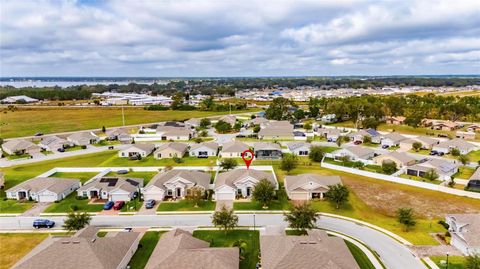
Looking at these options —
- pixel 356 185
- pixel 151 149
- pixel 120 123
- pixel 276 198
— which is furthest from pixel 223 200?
pixel 120 123

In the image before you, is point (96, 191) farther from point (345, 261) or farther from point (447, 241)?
point (447, 241)

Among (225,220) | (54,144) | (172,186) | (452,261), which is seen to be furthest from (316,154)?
(54,144)

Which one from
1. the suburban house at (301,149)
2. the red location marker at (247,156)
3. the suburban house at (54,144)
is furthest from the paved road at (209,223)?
the suburban house at (54,144)

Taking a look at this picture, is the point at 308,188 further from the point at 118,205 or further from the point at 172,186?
the point at 118,205

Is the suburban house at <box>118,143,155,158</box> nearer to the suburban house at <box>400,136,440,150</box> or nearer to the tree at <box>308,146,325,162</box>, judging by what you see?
the tree at <box>308,146,325,162</box>

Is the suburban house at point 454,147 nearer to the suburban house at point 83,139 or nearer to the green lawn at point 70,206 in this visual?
the green lawn at point 70,206

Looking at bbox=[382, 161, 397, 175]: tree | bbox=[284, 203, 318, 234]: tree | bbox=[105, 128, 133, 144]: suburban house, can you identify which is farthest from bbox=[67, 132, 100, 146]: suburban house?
bbox=[382, 161, 397, 175]: tree
